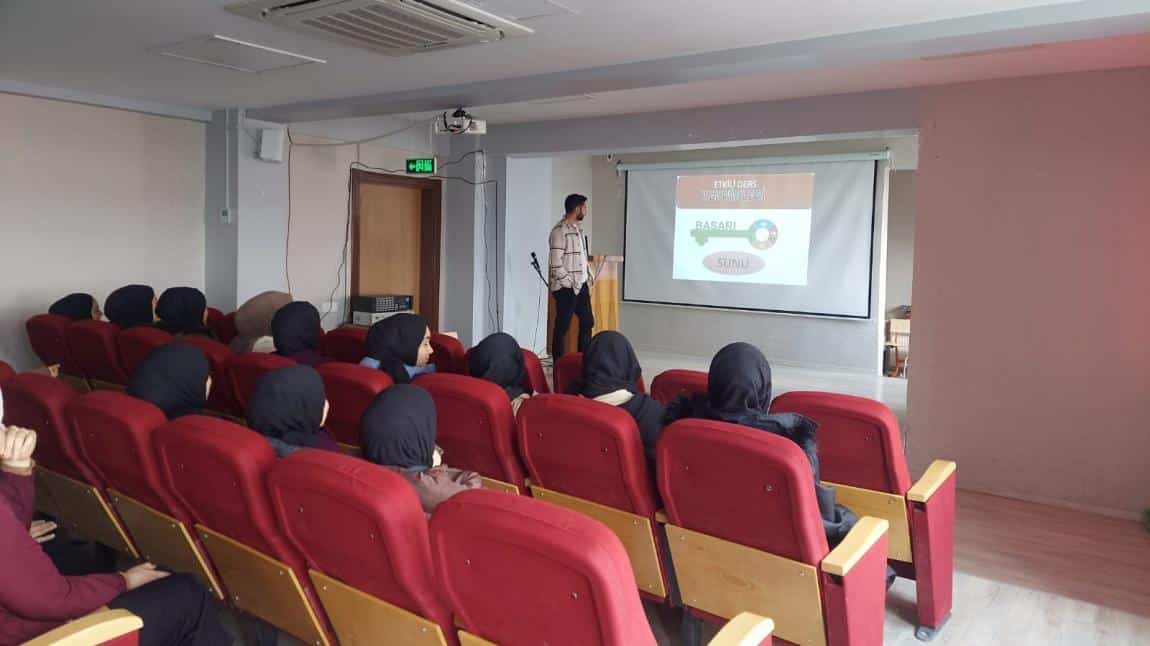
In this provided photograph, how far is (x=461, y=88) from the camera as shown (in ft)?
15.4

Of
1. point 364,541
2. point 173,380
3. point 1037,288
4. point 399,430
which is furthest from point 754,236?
point 364,541

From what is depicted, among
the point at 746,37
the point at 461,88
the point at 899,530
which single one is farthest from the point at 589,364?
the point at 461,88

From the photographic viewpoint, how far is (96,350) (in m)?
4.16

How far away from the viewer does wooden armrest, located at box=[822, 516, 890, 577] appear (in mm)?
1893

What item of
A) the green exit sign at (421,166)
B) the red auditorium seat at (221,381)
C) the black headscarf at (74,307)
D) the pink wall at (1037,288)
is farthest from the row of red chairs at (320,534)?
the green exit sign at (421,166)

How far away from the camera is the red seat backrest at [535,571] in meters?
1.31

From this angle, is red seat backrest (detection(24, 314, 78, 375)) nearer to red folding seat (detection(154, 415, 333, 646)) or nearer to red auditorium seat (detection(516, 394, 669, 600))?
red folding seat (detection(154, 415, 333, 646))

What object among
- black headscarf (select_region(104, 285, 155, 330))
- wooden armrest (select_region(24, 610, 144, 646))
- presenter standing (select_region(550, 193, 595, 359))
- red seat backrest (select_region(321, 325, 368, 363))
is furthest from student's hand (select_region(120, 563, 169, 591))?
presenter standing (select_region(550, 193, 595, 359))

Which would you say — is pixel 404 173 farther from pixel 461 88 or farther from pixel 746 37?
pixel 746 37

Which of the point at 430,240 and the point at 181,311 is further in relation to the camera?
the point at 430,240

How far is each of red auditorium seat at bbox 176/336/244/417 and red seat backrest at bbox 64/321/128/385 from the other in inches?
26.1

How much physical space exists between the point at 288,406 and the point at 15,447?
0.69 metres

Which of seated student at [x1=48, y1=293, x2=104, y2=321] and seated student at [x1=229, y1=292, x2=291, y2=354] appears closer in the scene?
seated student at [x1=229, y1=292, x2=291, y2=354]

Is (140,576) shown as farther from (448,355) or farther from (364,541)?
(448,355)
